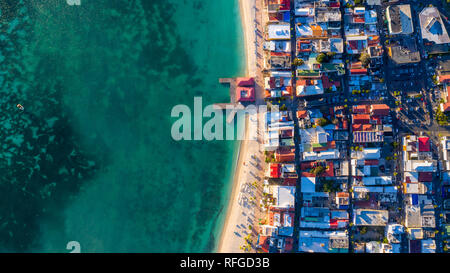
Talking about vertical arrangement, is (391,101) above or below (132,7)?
below

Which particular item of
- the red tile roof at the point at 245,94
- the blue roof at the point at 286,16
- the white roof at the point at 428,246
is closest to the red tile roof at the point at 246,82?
the red tile roof at the point at 245,94

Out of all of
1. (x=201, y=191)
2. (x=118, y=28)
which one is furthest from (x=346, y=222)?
(x=118, y=28)

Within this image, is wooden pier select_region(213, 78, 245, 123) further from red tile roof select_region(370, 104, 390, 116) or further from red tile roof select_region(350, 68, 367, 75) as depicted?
red tile roof select_region(370, 104, 390, 116)

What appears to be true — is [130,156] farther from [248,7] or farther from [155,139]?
[248,7]

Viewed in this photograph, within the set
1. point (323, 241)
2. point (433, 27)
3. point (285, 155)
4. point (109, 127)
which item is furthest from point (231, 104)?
point (433, 27)

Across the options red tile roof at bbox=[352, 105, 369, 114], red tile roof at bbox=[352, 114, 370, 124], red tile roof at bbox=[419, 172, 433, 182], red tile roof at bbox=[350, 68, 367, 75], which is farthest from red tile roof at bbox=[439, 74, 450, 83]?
red tile roof at bbox=[419, 172, 433, 182]

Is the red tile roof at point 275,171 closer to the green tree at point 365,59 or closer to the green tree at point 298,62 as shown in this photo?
the green tree at point 298,62

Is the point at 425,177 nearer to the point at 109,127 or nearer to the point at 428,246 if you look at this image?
the point at 428,246
